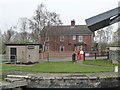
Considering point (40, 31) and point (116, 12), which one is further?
point (40, 31)

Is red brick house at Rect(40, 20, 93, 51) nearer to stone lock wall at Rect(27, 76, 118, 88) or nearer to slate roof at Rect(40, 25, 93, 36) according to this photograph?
slate roof at Rect(40, 25, 93, 36)

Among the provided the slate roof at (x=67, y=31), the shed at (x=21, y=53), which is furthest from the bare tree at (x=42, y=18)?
the shed at (x=21, y=53)

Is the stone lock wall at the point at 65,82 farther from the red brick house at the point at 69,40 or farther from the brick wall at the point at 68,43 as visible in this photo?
the brick wall at the point at 68,43

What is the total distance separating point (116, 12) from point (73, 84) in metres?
5.91

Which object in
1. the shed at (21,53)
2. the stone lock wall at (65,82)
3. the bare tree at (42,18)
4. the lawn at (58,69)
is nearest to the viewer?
the stone lock wall at (65,82)

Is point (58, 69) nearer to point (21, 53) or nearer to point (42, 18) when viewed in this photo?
point (21, 53)

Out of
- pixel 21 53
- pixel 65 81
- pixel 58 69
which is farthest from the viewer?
pixel 21 53

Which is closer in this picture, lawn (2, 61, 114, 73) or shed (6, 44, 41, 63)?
lawn (2, 61, 114, 73)

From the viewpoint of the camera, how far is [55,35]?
5934 centimetres

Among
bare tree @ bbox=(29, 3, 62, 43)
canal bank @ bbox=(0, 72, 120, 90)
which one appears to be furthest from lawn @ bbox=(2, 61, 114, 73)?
bare tree @ bbox=(29, 3, 62, 43)

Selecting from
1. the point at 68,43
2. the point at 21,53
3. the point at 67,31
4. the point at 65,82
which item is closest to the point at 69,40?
the point at 68,43

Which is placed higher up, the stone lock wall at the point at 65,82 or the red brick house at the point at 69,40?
the red brick house at the point at 69,40

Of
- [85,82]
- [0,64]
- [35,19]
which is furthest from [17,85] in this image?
[35,19]

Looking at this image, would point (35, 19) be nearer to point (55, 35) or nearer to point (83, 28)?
point (55, 35)
